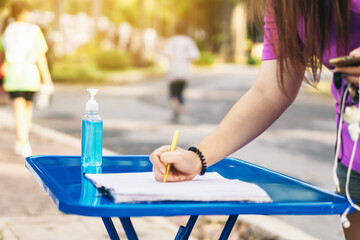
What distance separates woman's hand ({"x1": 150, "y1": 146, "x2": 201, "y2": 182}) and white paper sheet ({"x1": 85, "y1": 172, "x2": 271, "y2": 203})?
0.09 ft

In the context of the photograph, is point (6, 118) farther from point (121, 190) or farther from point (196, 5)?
point (196, 5)

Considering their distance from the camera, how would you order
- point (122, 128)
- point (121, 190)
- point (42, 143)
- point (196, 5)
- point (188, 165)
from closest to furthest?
point (121, 190) < point (188, 165) < point (42, 143) < point (122, 128) < point (196, 5)

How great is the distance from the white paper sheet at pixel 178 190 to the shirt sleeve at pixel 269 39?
399 millimetres

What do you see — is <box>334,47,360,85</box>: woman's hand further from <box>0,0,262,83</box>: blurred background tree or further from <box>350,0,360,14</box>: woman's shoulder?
<box>0,0,262,83</box>: blurred background tree

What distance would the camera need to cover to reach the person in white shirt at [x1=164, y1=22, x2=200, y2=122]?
14.0 meters

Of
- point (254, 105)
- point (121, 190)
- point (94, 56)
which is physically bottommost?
point (94, 56)

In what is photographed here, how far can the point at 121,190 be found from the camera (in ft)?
5.98

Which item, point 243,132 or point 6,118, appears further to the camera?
point 6,118

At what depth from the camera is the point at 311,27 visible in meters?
1.84

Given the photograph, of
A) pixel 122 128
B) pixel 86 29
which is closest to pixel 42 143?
pixel 122 128

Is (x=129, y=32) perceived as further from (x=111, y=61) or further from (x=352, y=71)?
(x=352, y=71)

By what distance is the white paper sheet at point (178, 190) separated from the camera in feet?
5.82

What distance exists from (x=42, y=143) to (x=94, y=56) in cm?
2628

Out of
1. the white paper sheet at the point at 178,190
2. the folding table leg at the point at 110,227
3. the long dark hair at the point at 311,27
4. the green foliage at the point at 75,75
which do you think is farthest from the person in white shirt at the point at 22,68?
the green foliage at the point at 75,75
